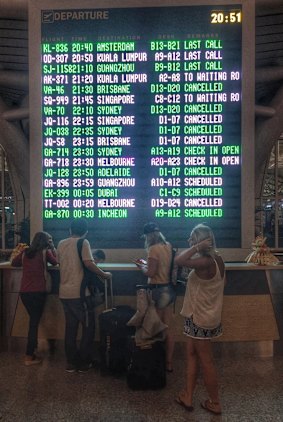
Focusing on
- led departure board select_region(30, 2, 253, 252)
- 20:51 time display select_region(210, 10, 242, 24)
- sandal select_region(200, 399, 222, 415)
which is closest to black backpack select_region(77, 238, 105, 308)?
led departure board select_region(30, 2, 253, 252)

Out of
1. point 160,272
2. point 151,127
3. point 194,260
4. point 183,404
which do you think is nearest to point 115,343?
point 160,272

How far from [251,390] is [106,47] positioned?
4.43 meters

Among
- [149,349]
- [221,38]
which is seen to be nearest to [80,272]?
[149,349]

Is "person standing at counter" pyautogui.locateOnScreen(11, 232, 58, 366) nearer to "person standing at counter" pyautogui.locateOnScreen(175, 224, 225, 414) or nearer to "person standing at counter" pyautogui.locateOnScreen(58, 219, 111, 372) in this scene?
"person standing at counter" pyautogui.locateOnScreen(58, 219, 111, 372)

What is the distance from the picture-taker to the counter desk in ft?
17.2

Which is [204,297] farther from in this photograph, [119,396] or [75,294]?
[75,294]

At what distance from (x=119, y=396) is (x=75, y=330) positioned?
98 centimetres

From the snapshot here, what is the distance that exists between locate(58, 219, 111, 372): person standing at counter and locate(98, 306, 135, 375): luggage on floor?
0.82 ft

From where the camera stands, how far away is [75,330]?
15.6 feet

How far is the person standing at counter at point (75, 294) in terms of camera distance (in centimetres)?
466

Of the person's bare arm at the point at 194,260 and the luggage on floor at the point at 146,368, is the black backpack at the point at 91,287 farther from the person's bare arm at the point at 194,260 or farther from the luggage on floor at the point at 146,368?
the person's bare arm at the point at 194,260

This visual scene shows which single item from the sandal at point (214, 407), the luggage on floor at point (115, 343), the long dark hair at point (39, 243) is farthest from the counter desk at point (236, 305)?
the sandal at point (214, 407)

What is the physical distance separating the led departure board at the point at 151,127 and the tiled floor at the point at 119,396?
5.35 feet

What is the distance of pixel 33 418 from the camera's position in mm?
3555
